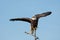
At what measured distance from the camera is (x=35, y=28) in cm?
2302

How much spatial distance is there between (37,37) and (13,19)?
2190mm

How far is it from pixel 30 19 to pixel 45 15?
1.07m

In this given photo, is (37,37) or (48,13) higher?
(48,13)

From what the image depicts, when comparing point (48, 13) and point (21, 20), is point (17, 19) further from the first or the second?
point (48, 13)

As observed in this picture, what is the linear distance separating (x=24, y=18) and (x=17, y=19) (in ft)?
1.61

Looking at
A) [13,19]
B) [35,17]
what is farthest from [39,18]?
[13,19]

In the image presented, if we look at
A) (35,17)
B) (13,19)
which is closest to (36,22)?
(35,17)

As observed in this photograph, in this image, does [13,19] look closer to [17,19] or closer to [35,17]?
[17,19]

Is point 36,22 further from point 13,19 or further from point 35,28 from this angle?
point 13,19

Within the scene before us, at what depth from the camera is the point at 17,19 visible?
77.8ft

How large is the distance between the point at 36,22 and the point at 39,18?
0.36 meters

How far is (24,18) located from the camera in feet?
77.4

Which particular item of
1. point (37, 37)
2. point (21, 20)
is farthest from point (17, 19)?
point (37, 37)

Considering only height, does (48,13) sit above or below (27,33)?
above
